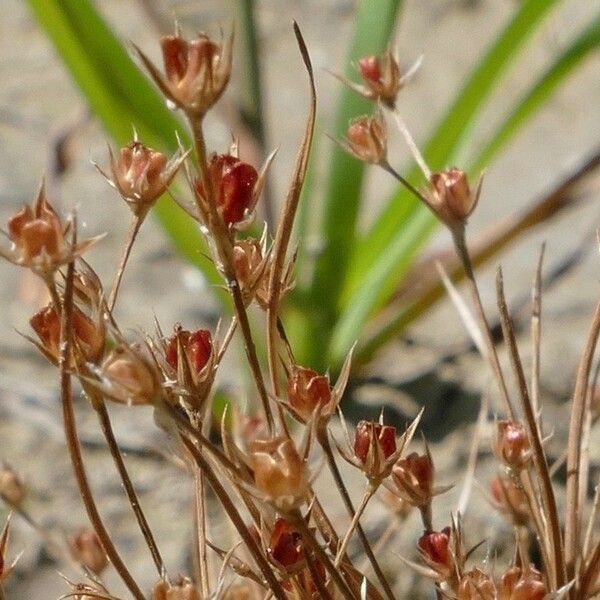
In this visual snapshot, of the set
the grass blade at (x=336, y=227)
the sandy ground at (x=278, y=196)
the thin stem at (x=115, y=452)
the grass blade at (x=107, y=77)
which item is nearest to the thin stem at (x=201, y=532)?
the thin stem at (x=115, y=452)

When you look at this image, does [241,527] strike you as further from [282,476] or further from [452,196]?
[452,196]

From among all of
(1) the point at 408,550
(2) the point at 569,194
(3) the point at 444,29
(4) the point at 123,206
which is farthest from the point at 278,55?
(1) the point at 408,550

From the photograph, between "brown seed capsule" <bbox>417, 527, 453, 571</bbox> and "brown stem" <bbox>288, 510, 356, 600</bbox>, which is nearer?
"brown stem" <bbox>288, 510, 356, 600</bbox>

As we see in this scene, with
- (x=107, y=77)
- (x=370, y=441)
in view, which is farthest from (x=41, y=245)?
(x=107, y=77)

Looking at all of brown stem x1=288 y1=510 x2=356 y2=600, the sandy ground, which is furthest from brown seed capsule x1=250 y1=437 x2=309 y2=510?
the sandy ground

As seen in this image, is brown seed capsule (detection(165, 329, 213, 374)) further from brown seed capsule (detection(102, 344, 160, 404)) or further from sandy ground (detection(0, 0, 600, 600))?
sandy ground (detection(0, 0, 600, 600))
